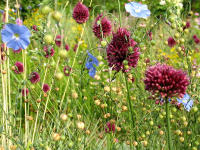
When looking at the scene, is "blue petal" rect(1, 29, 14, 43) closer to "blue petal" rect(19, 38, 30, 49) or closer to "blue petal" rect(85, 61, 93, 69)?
"blue petal" rect(19, 38, 30, 49)

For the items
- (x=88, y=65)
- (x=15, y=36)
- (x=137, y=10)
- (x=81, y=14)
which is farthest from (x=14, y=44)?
(x=81, y=14)

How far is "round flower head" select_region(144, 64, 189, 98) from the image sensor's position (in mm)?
814

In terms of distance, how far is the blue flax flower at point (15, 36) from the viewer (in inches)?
37.5

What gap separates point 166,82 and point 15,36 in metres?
0.64

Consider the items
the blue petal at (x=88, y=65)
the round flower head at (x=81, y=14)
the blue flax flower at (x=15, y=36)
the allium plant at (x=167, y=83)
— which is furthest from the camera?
the round flower head at (x=81, y=14)

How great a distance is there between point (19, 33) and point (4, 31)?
0.07 metres

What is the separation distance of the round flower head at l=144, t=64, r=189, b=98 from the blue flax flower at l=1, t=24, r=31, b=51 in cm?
51

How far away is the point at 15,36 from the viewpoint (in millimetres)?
999

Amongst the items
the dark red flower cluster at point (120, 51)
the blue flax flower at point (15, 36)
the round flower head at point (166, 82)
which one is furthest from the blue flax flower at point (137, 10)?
the blue flax flower at point (15, 36)

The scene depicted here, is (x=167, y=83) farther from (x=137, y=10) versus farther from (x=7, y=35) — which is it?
(x=7, y=35)

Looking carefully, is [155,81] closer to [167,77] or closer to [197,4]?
[167,77]

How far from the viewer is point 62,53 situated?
60 cm

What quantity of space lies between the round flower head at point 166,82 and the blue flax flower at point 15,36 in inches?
20.0

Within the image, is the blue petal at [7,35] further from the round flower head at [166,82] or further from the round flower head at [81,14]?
the round flower head at [81,14]
